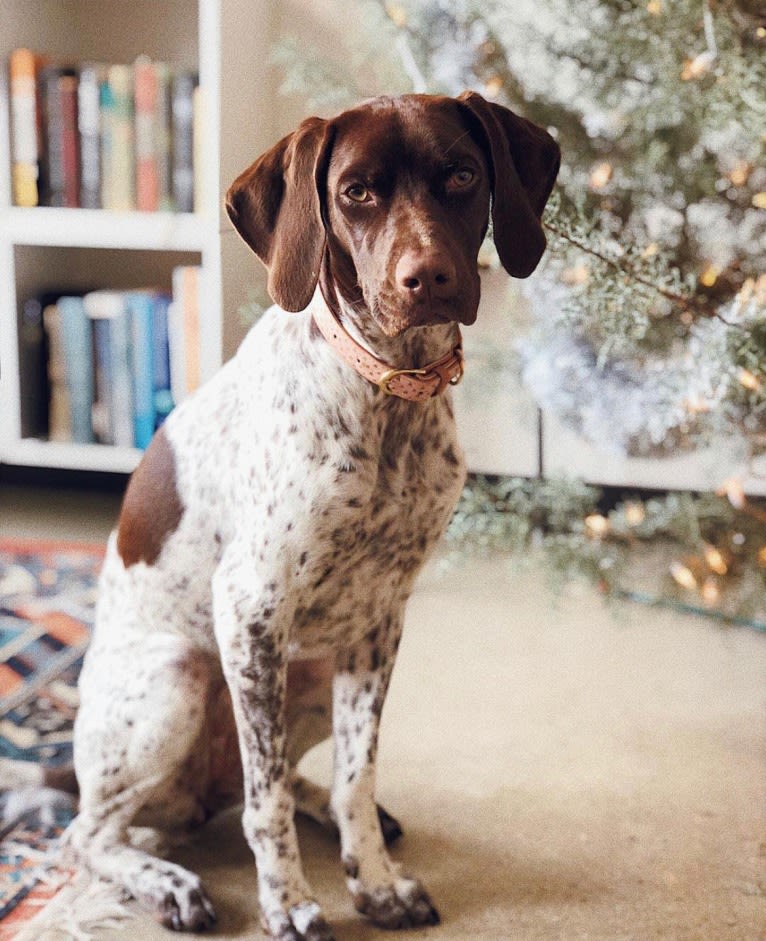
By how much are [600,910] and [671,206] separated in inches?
55.4

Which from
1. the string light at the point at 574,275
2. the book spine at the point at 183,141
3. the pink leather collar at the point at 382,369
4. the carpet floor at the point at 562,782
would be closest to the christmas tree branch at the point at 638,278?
the string light at the point at 574,275

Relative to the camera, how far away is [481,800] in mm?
1989

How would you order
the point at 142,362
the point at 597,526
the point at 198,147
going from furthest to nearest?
1. the point at 142,362
2. the point at 198,147
3. the point at 597,526

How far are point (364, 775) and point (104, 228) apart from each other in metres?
1.79

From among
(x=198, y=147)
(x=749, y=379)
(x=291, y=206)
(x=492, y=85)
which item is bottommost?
(x=749, y=379)

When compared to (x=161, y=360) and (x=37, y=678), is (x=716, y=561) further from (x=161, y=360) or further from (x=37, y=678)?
(x=161, y=360)

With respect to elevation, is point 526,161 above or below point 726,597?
above

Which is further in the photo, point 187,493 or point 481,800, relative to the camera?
point 481,800

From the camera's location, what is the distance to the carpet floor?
1.69 m

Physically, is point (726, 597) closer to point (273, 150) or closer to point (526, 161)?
point (526, 161)

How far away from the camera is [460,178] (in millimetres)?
1403

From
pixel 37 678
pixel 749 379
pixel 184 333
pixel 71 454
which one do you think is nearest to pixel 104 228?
pixel 184 333

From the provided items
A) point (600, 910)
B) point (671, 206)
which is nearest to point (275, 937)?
point (600, 910)

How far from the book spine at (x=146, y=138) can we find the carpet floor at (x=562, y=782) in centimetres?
121
